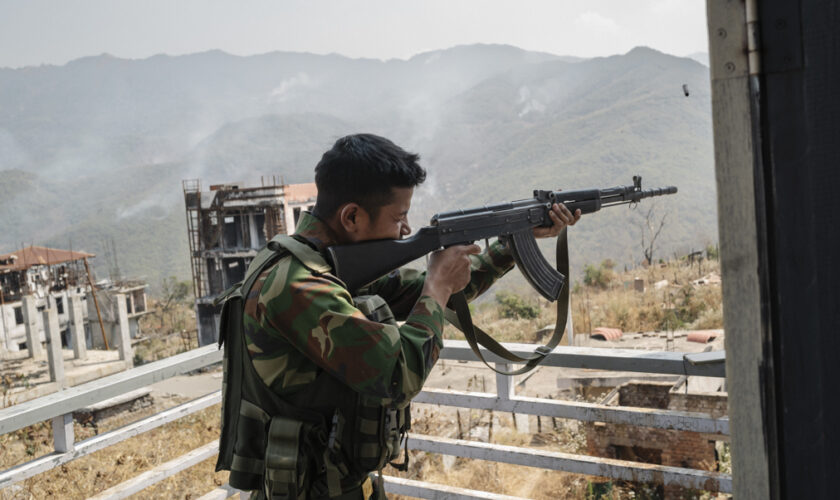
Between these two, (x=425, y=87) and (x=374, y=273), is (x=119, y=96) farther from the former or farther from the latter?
(x=374, y=273)

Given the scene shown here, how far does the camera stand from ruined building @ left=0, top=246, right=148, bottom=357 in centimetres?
3356

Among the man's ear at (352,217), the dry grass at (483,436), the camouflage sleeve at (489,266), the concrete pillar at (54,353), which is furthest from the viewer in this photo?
the concrete pillar at (54,353)

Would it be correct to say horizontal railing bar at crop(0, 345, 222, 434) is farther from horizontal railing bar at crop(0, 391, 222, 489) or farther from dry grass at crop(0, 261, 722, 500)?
dry grass at crop(0, 261, 722, 500)

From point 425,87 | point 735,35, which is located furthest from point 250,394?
point 425,87

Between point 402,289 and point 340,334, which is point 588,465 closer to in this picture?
point 402,289

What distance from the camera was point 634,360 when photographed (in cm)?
237

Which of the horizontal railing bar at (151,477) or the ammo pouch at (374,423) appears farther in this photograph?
the horizontal railing bar at (151,477)

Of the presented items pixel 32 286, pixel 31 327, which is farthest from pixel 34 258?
pixel 31 327

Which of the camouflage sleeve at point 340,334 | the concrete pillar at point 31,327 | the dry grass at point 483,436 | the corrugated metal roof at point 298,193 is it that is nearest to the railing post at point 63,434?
the dry grass at point 483,436

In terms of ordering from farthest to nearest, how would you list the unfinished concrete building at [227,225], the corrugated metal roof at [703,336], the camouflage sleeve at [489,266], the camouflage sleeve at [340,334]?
the unfinished concrete building at [227,225] < the corrugated metal roof at [703,336] < the camouflage sleeve at [489,266] < the camouflage sleeve at [340,334]

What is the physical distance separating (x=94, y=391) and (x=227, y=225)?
1243 inches

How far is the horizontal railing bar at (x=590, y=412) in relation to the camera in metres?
2.37

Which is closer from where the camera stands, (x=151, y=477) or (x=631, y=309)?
(x=151, y=477)

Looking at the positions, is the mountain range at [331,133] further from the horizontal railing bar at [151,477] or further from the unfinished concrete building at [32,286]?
the horizontal railing bar at [151,477]
